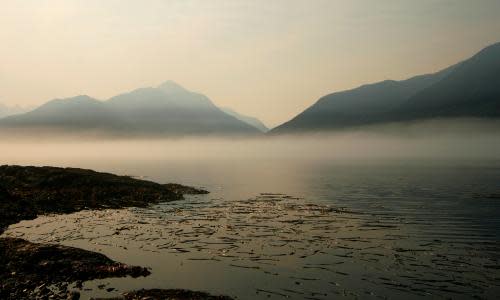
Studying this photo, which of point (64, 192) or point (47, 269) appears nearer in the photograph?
point (47, 269)

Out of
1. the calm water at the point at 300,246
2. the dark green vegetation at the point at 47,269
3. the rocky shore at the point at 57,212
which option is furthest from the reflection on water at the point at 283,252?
the rocky shore at the point at 57,212

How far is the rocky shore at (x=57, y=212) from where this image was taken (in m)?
24.5

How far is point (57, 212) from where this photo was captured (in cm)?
5384

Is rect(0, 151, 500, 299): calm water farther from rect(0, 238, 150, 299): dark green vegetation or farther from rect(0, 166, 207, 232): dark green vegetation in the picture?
rect(0, 166, 207, 232): dark green vegetation

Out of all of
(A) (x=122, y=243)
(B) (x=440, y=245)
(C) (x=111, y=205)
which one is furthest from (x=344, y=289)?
(C) (x=111, y=205)

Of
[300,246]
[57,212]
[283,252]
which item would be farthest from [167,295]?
[57,212]

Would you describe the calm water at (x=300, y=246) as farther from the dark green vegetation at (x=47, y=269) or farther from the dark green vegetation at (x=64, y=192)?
the dark green vegetation at (x=64, y=192)

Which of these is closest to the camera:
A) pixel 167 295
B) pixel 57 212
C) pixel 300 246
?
pixel 167 295

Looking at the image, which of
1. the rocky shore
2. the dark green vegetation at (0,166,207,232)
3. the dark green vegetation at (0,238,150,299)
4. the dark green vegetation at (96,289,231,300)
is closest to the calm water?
the dark green vegetation at (96,289,231,300)

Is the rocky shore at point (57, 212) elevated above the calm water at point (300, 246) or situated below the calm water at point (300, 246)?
above

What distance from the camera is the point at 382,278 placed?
89.1 ft

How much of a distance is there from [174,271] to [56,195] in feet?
143

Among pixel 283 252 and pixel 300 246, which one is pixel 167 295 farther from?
pixel 300 246

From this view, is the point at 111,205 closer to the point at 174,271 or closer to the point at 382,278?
the point at 174,271
